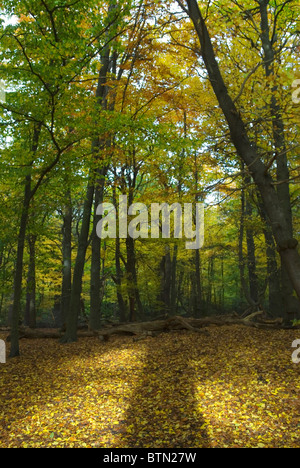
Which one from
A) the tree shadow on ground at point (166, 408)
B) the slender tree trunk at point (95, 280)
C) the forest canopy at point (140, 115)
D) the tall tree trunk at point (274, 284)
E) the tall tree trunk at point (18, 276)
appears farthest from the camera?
the tall tree trunk at point (274, 284)

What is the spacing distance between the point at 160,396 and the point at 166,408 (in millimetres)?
423

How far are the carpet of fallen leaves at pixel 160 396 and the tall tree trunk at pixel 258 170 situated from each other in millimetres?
1754

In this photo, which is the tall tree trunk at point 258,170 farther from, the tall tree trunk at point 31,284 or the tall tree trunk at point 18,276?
the tall tree trunk at point 31,284

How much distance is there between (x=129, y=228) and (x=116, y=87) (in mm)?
5206

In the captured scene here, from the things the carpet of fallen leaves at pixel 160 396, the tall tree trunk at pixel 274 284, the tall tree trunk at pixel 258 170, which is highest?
the tall tree trunk at pixel 258 170

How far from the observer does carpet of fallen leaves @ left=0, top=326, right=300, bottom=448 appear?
3.84 meters

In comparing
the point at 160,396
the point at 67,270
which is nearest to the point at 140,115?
the point at 67,270

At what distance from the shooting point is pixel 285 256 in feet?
14.1

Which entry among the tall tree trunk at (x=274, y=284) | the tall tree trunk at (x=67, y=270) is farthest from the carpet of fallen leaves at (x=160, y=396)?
the tall tree trunk at (x=67, y=270)

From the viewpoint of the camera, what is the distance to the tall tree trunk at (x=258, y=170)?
4270 mm

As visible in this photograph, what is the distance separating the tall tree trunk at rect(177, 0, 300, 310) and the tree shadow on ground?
7.28 feet
